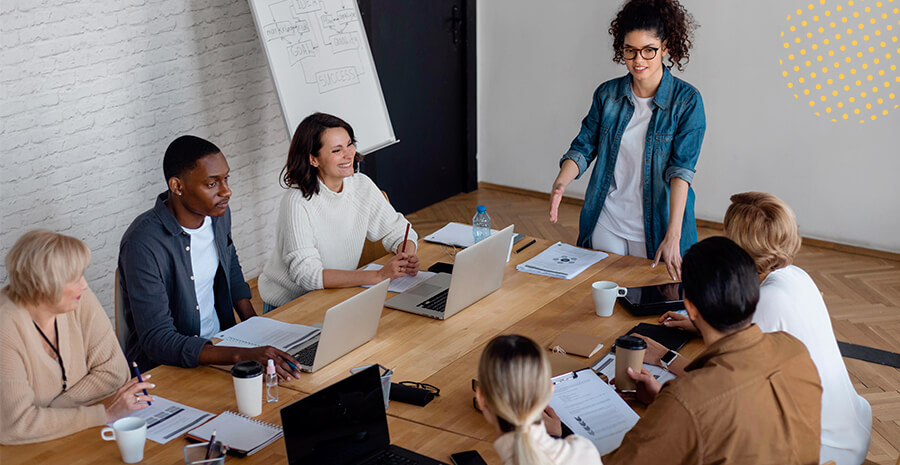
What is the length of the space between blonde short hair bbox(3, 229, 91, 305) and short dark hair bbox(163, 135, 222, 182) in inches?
25.3

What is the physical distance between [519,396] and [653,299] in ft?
4.38

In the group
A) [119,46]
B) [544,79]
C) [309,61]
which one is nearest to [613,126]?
[309,61]

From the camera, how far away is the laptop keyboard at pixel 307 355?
243 cm

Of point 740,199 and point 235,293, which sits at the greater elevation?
point 740,199

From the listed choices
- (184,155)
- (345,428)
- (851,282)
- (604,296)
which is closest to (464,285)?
(604,296)

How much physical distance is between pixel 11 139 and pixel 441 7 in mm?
3133

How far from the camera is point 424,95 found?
601cm

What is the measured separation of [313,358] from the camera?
2.45 metres

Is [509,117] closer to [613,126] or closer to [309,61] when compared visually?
[309,61]

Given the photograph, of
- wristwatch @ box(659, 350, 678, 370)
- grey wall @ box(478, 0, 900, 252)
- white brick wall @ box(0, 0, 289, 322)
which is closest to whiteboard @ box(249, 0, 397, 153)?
white brick wall @ box(0, 0, 289, 322)

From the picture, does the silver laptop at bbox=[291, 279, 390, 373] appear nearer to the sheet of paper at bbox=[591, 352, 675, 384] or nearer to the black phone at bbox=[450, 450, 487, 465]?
the black phone at bbox=[450, 450, 487, 465]

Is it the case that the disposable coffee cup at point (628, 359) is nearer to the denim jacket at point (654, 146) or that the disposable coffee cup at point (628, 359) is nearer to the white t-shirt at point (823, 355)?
the white t-shirt at point (823, 355)

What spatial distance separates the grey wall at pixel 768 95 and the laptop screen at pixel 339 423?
4200 mm

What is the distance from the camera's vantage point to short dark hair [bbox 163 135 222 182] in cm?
274
